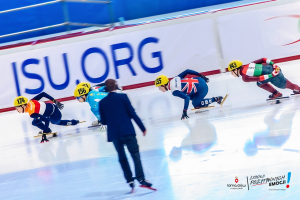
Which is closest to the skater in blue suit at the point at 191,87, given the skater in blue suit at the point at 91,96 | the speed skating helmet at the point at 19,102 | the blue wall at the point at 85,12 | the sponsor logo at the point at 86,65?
the skater in blue suit at the point at 91,96

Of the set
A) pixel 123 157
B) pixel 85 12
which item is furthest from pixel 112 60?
pixel 123 157

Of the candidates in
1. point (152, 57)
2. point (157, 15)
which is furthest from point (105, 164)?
point (157, 15)

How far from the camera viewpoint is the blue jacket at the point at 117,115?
358 cm

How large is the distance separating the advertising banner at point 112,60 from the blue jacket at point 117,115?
7259 millimetres

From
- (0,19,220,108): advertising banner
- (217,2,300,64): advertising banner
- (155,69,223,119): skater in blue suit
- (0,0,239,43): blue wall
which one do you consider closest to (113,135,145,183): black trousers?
(155,69,223,119): skater in blue suit

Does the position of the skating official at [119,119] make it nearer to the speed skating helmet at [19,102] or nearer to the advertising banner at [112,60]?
the speed skating helmet at [19,102]

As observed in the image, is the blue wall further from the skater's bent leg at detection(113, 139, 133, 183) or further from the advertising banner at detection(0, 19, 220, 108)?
the skater's bent leg at detection(113, 139, 133, 183)

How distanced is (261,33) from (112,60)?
4351mm

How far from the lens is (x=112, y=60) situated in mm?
10961

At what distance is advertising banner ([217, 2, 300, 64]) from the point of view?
10047mm

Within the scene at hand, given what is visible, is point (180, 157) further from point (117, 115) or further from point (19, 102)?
point (19, 102)

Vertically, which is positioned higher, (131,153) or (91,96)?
(91,96)

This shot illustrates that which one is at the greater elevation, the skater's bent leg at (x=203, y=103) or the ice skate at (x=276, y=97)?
the skater's bent leg at (x=203, y=103)

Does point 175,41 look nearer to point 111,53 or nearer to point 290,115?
point 111,53
